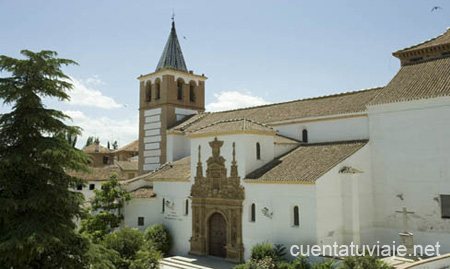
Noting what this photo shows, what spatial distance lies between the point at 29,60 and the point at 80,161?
3608 mm

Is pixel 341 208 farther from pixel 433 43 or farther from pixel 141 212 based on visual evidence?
pixel 141 212

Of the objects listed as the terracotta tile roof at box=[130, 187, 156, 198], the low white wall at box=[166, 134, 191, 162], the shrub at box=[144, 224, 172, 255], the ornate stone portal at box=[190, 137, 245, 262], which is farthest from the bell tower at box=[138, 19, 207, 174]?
the ornate stone portal at box=[190, 137, 245, 262]

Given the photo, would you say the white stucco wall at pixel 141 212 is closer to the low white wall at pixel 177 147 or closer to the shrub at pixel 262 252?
the low white wall at pixel 177 147

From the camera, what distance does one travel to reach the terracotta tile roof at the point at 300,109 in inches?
913

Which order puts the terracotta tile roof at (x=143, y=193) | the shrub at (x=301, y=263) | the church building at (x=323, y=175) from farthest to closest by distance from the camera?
the terracotta tile roof at (x=143, y=193) → the church building at (x=323, y=175) → the shrub at (x=301, y=263)

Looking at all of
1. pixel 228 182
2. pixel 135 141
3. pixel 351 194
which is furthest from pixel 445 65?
pixel 135 141

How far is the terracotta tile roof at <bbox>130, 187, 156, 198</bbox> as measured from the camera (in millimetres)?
27203

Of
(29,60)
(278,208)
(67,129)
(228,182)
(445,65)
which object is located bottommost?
(278,208)

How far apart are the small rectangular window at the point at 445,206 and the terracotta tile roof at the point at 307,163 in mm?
4458

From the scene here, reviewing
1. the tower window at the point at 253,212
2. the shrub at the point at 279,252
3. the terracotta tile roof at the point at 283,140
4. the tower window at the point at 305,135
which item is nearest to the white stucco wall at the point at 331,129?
the tower window at the point at 305,135

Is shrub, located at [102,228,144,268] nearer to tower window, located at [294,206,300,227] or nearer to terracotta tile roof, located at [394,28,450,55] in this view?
tower window, located at [294,206,300,227]

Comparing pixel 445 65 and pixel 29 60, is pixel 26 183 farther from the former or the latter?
pixel 445 65

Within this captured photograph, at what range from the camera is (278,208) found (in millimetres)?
19812

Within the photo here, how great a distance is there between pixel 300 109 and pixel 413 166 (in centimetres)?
822
